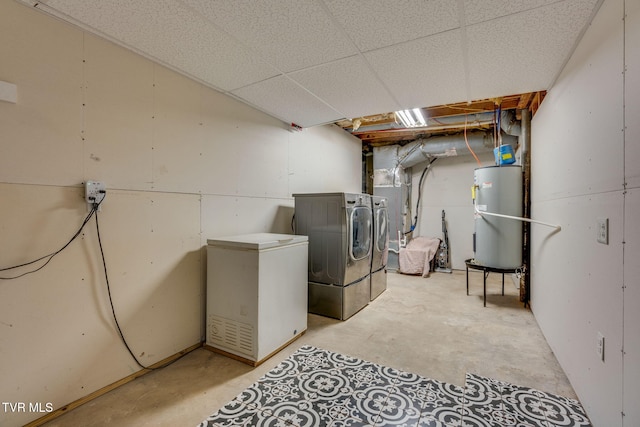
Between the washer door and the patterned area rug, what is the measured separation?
52.3 inches

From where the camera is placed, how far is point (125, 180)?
6.29 ft

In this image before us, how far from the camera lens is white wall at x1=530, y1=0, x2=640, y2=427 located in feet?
3.90

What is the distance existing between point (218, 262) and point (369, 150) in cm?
466

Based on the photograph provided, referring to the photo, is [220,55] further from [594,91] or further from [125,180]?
[594,91]

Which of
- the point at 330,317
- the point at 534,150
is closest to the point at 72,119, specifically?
the point at 330,317

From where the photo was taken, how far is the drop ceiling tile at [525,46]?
1.54 meters

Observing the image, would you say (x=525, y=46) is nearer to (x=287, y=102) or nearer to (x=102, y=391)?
(x=287, y=102)

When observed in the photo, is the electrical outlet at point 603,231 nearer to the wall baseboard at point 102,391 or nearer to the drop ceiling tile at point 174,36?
the drop ceiling tile at point 174,36

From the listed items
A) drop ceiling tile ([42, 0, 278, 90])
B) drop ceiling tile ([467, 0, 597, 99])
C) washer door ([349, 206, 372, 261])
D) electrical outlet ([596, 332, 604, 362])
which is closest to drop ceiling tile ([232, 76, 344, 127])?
drop ceiling tile ([42, 0, 278, 90])

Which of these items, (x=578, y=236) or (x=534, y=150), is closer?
(x=578, y=236)

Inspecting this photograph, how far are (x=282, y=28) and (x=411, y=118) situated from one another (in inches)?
104

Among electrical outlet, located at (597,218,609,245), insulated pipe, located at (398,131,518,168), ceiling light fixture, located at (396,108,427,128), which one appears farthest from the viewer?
insulated pipe, located at (398,131,518,168)

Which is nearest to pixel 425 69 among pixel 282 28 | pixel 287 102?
pixel 282 28

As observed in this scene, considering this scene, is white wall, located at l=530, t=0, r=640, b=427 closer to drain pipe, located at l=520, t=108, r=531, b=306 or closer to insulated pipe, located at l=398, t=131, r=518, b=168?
drain pipe, located at l=520, t=108, r=531, b=306
